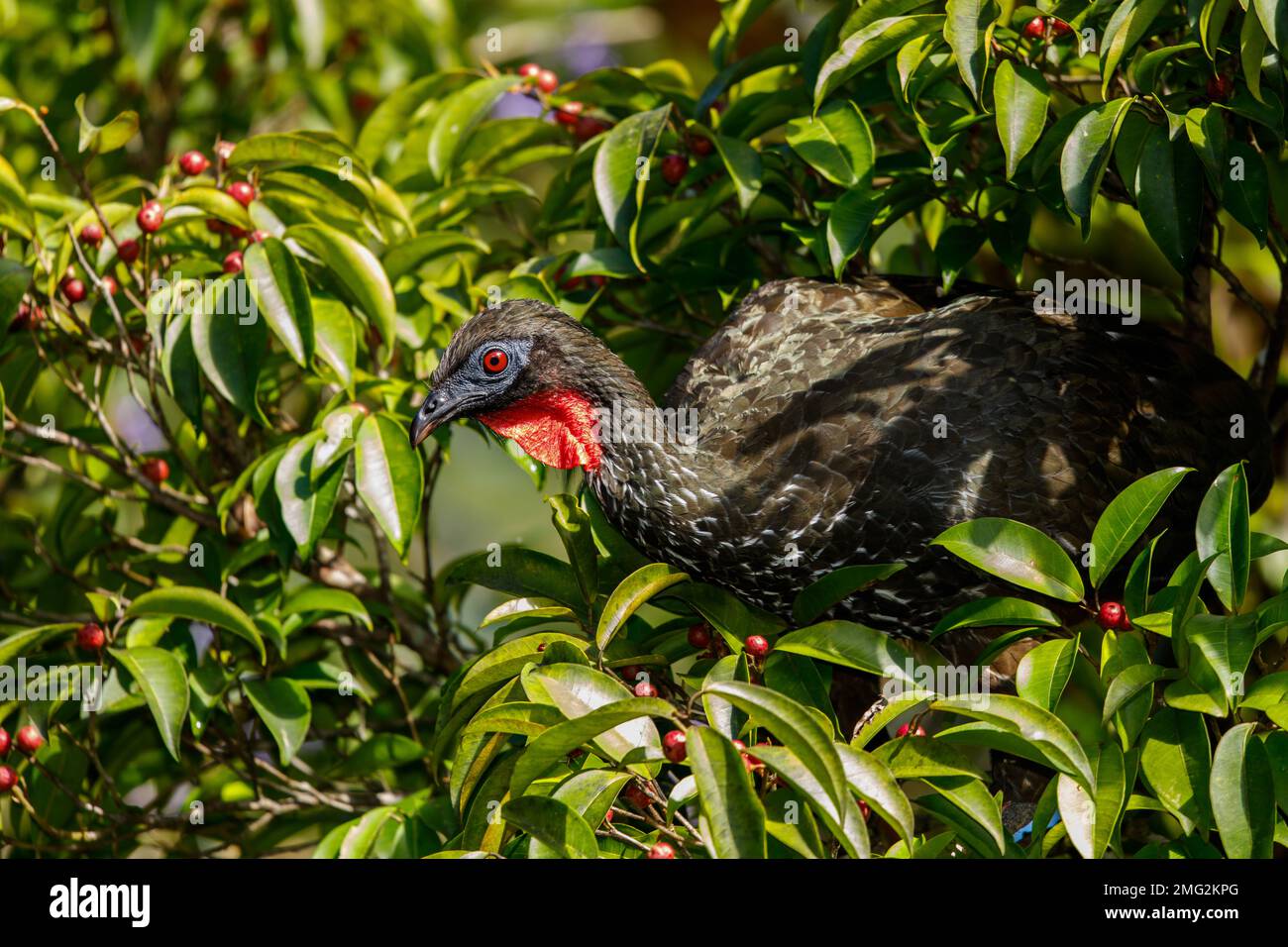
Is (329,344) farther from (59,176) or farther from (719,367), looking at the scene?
(59,176)

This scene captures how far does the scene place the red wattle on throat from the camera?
2904 mm

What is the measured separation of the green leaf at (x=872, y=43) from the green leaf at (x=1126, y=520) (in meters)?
0.87

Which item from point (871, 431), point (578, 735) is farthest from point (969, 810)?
point (871, 431)

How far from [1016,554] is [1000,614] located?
10 cm

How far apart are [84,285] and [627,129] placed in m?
1.26

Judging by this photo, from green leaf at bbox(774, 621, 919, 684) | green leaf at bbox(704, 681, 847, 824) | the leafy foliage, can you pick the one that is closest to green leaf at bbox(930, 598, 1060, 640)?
the leafy foliage

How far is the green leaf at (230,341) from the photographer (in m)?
2.67

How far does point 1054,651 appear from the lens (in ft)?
6.77

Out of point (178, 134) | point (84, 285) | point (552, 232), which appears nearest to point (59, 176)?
point (178, 134)

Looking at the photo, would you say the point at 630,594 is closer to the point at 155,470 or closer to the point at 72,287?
the point at 155,470

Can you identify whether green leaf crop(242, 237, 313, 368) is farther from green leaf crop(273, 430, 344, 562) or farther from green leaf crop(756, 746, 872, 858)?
green leaf crop(756, 746, 872, 858)

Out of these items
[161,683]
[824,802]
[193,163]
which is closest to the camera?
[824,802]

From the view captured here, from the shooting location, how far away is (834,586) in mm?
2357

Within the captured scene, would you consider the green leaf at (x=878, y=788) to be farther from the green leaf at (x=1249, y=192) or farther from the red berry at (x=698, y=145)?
the red berry at (x=698, y=145)
